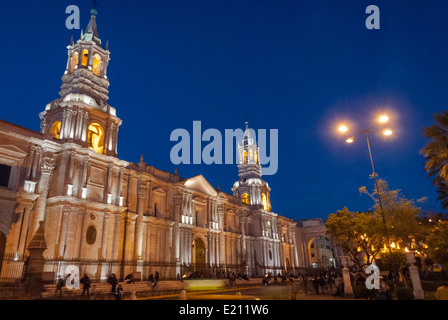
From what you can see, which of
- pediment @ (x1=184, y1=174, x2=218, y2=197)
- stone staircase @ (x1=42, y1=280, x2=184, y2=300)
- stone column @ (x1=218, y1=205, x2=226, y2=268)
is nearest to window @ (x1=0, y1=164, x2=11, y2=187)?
stone staircase @ (x1=42, y1=280, x2=184, y2=300)

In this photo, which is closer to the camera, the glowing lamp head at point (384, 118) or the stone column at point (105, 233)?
the glowing lamp head at point (384, 118)

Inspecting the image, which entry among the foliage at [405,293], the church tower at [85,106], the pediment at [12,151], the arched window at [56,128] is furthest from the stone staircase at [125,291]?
the arched window at [56,128]

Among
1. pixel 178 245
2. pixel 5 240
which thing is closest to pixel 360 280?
pixel 178 245

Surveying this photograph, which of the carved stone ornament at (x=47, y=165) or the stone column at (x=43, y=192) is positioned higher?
the carved stone ornament at (x=47, y=165)

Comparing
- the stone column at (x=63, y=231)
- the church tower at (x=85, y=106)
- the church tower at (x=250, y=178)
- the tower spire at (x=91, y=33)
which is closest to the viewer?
the stone column at (x=63, y=231)

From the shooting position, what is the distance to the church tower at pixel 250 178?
5509 cm

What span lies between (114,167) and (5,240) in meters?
10.5

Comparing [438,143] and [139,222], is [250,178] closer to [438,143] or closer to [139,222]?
[139,222]

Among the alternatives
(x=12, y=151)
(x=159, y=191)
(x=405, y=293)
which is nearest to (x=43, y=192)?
(x=12, y=151)

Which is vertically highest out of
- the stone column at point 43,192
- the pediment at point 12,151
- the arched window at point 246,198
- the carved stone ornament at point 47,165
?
the arched window at point 246,198

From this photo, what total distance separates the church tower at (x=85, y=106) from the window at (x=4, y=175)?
5.22 meters

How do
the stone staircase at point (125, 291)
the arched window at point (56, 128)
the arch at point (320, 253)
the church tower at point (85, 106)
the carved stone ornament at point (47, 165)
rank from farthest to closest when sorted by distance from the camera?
the arch at point (320, 253)
the arched window at point (56, 128)
the church tower at point (85, 106)
the carved stone ornament at point (47, 165)
the stone staircase at point (125, 291)

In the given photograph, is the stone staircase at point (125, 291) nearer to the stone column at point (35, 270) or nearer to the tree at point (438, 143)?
the stone column at point (35, 270)

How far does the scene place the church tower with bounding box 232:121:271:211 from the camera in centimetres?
5509
